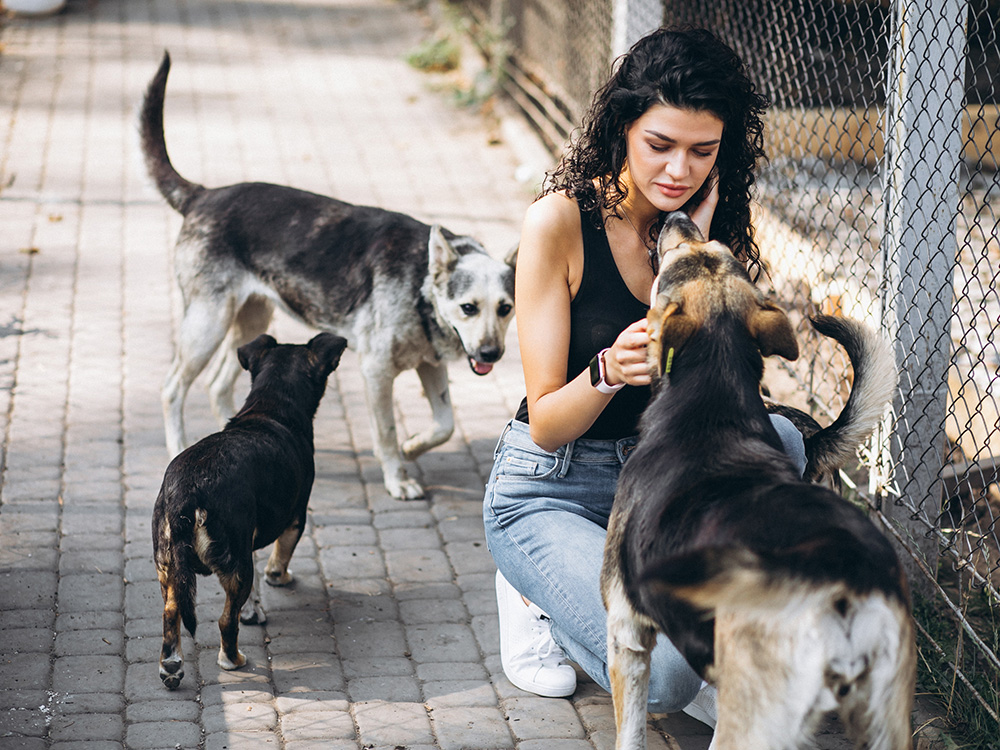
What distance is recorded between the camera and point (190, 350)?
15.8 ft

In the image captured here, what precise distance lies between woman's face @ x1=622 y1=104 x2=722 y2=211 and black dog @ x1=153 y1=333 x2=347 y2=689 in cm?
156

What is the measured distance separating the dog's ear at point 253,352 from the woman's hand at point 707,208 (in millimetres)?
1761

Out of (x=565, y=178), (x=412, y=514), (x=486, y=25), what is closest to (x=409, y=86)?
(x=486, y=25)

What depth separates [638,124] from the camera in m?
3.02

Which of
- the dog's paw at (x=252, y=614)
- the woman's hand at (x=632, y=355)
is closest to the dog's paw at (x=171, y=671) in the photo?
the dog's paw at (x=252, y=614)

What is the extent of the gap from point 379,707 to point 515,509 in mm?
814

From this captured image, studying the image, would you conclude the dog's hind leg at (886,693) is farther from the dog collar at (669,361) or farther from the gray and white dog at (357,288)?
the gray and white dog at (357,288)

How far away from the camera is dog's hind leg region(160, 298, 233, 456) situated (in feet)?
15.7

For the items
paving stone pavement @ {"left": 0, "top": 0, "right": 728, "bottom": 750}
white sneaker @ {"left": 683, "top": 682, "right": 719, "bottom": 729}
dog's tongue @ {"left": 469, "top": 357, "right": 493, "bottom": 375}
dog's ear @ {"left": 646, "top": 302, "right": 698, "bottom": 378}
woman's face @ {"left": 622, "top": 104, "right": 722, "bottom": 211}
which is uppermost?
woman's face @ {"left": 622, "top": 104, "right": 722, "bottom": 211}

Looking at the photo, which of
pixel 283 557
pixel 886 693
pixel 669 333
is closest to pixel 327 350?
pixel 283 557

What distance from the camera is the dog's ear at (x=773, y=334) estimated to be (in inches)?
96.3

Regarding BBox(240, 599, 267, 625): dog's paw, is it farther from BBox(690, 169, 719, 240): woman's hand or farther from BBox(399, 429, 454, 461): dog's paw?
BBox(690, 169, 719, 240): woman's hand

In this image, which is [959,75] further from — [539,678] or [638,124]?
[539,678]

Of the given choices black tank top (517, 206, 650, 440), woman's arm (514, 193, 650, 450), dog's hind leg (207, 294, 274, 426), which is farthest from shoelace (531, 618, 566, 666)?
dog's hind leg (207, 294, 274, 426)
